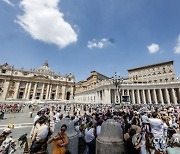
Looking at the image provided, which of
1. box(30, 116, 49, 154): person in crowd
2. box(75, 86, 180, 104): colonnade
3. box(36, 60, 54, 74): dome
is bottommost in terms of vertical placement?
box(30, 116, 49, 154): person in crowd

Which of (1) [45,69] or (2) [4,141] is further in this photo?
(1) [45,69]

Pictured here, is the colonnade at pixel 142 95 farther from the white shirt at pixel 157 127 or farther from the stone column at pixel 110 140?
the stone column at pixel 110 140

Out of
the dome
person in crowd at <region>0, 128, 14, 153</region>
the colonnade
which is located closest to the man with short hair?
person in crowd at <region>0, 128, 14, 153</region>

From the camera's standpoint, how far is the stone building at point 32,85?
5711cm

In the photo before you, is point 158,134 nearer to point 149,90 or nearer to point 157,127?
point 157,127

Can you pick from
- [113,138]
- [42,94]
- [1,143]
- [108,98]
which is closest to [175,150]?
[113,138]

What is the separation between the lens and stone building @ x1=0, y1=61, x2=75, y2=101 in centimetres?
5711

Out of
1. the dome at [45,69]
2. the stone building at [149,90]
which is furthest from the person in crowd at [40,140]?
the dome at [45,69]

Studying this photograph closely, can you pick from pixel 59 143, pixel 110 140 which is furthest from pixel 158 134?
pixel 59 143

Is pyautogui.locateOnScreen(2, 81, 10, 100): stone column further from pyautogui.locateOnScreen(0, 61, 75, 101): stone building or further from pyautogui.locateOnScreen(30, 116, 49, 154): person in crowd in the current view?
pyautogui.locateOnScreen(30, 116, 49, 154): person in crowd

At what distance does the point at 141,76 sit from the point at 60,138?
6294 centimetres

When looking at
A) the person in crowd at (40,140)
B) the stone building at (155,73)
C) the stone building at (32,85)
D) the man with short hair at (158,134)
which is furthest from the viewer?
the stone building at (32,85)

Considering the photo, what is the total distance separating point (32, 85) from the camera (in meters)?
63.0

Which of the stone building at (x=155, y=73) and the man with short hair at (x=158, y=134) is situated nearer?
the man with short hair at (x=158, y=134)
